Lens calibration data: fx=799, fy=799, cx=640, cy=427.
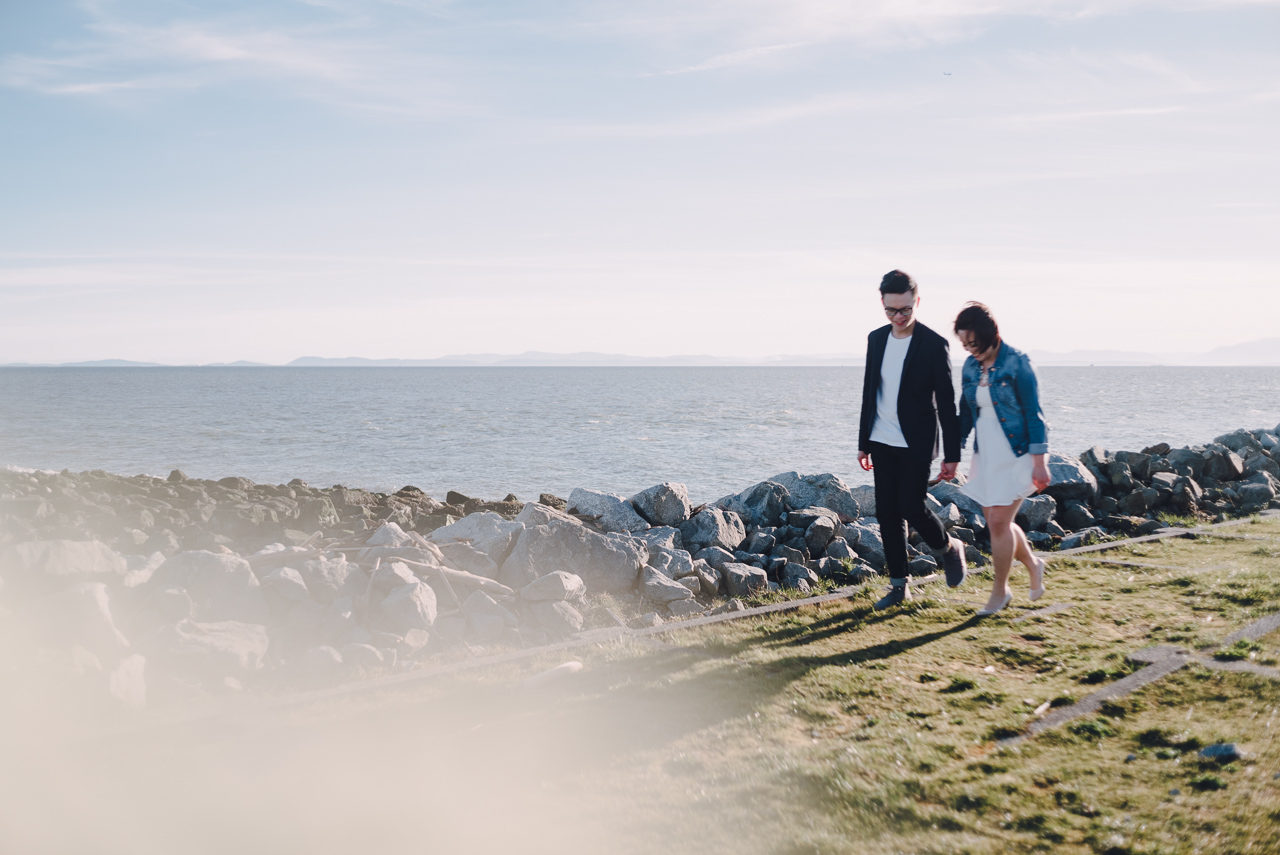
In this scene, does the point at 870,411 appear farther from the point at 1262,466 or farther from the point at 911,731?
the point at 1262,466

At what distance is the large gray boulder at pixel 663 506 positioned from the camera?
414 inches

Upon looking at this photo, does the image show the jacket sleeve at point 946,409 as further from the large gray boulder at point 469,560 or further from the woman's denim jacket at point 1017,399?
the large gray boulder at point 469,560

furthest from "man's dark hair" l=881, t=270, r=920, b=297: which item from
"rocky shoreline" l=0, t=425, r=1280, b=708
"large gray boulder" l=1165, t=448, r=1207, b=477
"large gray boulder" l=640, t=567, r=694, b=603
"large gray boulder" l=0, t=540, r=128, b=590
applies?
"large gray boulder" l=1165, t=448, r=1207, b=477

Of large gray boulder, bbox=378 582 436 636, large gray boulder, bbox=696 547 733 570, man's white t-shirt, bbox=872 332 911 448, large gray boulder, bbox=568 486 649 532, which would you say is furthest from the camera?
large gray boulder, bbox=568 486 649 532

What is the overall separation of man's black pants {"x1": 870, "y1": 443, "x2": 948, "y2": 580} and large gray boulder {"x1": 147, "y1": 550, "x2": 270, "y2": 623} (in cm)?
438

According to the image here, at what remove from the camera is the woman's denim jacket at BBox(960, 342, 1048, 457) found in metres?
4.96

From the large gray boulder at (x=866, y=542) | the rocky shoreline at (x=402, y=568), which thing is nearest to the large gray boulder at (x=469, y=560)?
the rocky shoreline at (x=402, y=568)

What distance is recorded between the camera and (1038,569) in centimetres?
562

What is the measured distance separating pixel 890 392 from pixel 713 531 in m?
4.37

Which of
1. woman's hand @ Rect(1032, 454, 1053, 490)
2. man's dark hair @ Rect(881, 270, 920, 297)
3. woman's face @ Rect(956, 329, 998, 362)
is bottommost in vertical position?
woman's hand @ Rect(1032, 454, 1053, 490)

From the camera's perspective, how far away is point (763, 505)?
10797mm

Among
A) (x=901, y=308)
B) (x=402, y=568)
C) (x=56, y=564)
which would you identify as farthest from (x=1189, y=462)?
(x=56, y=564)

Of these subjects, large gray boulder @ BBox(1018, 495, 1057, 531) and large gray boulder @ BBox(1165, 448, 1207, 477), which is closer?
large gray boulder @ BBox(1018, 495, 1057, 531)

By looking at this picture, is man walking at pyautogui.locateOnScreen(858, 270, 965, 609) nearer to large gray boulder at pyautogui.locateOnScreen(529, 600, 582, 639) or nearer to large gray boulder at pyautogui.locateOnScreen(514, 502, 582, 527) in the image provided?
large gray boulder at pyautogui.locateOnScreen(529, 600, 582, 639)
